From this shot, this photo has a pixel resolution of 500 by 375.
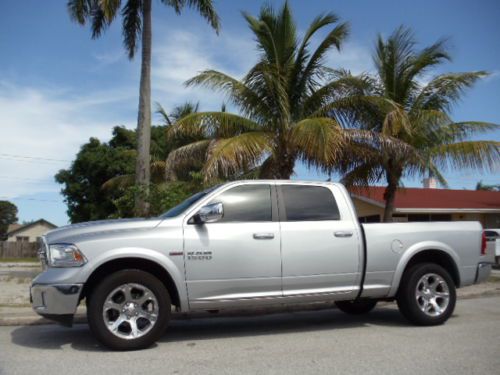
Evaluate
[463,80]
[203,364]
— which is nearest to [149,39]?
[463,80]

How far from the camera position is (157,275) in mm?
6223

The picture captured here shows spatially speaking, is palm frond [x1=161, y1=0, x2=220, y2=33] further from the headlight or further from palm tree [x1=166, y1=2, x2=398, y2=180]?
the headlight

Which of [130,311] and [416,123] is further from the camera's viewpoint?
[416,123]

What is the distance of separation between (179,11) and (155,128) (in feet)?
66.7

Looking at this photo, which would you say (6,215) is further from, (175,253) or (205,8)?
(175,253)

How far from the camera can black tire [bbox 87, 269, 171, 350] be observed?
568 cm

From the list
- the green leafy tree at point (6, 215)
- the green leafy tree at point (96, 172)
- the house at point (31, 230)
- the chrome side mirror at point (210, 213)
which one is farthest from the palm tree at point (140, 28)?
the green leafy tree at point (6, 215)

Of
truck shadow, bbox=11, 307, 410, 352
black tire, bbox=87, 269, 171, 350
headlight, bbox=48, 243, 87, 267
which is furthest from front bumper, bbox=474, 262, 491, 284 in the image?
headlight, bbox=48, 243, 87, 267

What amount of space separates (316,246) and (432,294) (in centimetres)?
188

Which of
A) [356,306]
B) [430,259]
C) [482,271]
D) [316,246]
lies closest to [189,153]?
[356,306]

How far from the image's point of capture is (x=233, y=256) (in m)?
6.20

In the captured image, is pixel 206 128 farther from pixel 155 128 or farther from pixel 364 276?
pixel 155 128

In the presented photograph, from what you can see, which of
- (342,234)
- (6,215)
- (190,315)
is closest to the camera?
(342,234)

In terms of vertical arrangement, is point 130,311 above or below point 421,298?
above
